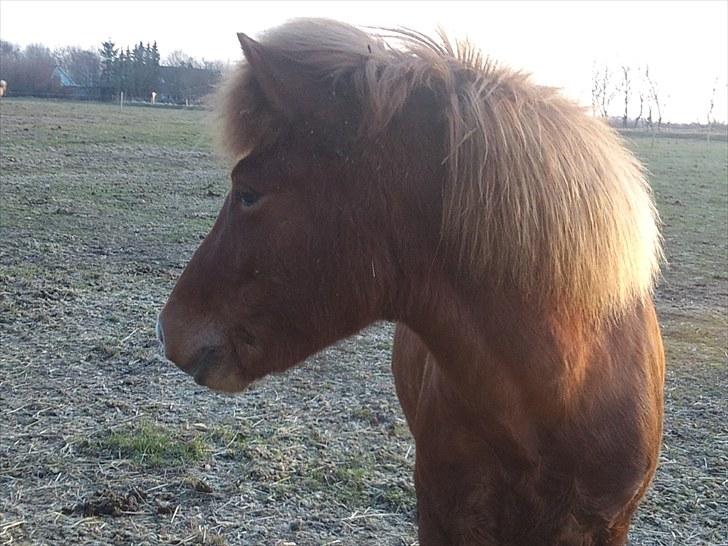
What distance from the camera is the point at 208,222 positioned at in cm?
960

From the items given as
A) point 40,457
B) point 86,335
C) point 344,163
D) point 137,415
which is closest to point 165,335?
point 344,163

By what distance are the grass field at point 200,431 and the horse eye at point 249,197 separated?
1.36ft

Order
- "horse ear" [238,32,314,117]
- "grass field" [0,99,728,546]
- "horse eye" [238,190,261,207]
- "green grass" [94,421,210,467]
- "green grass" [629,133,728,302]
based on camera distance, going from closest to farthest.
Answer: "horse ear" [238,32,314,117] < "horse eye" [238,190,261,207] < "grass field" [0,99,728,546] < "green grass" [94,421,210,467] < "green grass" [629,133,728,302]

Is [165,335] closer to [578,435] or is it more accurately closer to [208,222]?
[578,435]

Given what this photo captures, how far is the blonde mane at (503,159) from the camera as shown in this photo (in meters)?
1.53

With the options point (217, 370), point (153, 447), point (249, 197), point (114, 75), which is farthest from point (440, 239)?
point (114, 75)

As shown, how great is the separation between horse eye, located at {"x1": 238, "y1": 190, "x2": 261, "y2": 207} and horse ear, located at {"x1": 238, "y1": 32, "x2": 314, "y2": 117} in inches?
7.4

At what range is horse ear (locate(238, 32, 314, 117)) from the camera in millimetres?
1479

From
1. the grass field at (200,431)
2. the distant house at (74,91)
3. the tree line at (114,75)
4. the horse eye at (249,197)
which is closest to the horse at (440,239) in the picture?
the horse eye at (249,197)

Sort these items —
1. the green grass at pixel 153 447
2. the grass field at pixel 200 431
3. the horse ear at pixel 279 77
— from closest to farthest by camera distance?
the horse ear at pixel 279 77, the grass field at pixel 200 431, the green grass at pixel 153 447

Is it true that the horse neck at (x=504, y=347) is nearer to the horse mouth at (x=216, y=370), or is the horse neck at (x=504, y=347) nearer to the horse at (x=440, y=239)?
the horse at (x=440, y=239)

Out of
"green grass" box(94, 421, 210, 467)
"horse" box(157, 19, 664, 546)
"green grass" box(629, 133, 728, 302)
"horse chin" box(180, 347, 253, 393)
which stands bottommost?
"green grass" box(94, 421, 210, 467)

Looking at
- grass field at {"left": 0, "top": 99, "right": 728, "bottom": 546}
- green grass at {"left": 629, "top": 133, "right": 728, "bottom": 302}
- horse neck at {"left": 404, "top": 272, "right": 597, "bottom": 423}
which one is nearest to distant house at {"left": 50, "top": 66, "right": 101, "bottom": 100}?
green grass at {"left": 629, "top": 133, "right": 728, "bottom": 302}

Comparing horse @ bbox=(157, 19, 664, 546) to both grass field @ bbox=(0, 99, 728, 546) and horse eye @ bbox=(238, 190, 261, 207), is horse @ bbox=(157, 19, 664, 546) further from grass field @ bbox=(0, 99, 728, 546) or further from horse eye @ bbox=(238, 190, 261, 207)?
grass field @ bbox=(0, 99, 728, 546)
